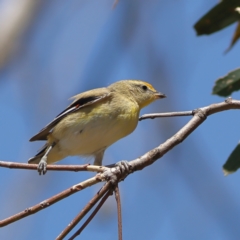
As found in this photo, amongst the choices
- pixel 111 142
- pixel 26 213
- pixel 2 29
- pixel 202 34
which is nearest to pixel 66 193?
pixel 26 213

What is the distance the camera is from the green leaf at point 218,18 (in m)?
2.30

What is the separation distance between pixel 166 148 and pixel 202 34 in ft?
2.35

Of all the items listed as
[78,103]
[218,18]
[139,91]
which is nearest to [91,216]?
[218,18]

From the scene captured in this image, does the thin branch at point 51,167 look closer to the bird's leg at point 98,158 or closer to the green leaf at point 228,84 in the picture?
the green leaf at point 228,84

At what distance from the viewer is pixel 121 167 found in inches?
74.0

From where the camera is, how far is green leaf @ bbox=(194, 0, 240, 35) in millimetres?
2301

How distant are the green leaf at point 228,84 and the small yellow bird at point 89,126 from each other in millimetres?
1554

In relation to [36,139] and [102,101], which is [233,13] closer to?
[102,101]

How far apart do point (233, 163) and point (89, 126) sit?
1789mm

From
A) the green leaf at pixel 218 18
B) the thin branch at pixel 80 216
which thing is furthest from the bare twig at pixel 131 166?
the green leaf at pixel 218 18

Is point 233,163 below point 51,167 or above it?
below

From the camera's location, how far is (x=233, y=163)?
7.14 ft

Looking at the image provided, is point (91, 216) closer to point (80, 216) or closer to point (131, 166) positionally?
point (80, 216)

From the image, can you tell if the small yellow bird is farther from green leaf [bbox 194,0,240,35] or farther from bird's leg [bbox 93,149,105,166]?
green leaf [bbox 194,0,240,35]
